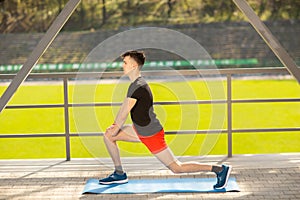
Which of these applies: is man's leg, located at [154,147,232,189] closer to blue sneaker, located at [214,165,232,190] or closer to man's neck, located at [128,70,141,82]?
blue sneaker, located at [214,165,232,190]

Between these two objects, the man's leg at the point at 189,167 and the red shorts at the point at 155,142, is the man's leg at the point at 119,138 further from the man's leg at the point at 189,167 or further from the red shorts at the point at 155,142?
the man's leg at the point at 189,167

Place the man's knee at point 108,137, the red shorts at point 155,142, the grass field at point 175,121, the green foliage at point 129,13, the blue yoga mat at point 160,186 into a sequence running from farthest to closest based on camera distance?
the green foliage at point 129,13 < the grass field at point 175,121 < the man's knee at point 108,137 < the blue yoga mat at point 160,186 < the red shorts at point 155,142

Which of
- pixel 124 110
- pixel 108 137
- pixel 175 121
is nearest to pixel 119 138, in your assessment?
pixel 108 137

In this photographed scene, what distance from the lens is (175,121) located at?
13.1m

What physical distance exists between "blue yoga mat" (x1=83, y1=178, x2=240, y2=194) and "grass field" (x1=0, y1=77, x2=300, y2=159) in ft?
4.02

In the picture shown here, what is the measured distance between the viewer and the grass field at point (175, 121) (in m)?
8.86

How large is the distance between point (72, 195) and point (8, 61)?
24.7 meters

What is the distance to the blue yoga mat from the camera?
4.91 metres

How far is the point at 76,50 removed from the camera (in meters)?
29.2

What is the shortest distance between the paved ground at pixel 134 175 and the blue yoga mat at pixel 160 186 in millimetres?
75

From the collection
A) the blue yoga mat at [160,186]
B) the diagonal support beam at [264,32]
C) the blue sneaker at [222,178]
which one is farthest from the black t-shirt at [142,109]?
the diagonal support beam at [264,32]

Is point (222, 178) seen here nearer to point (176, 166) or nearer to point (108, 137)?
point (176, 166)

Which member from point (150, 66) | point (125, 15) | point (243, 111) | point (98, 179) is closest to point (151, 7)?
point (125, 15)

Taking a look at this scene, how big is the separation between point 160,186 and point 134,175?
1.48 ft
